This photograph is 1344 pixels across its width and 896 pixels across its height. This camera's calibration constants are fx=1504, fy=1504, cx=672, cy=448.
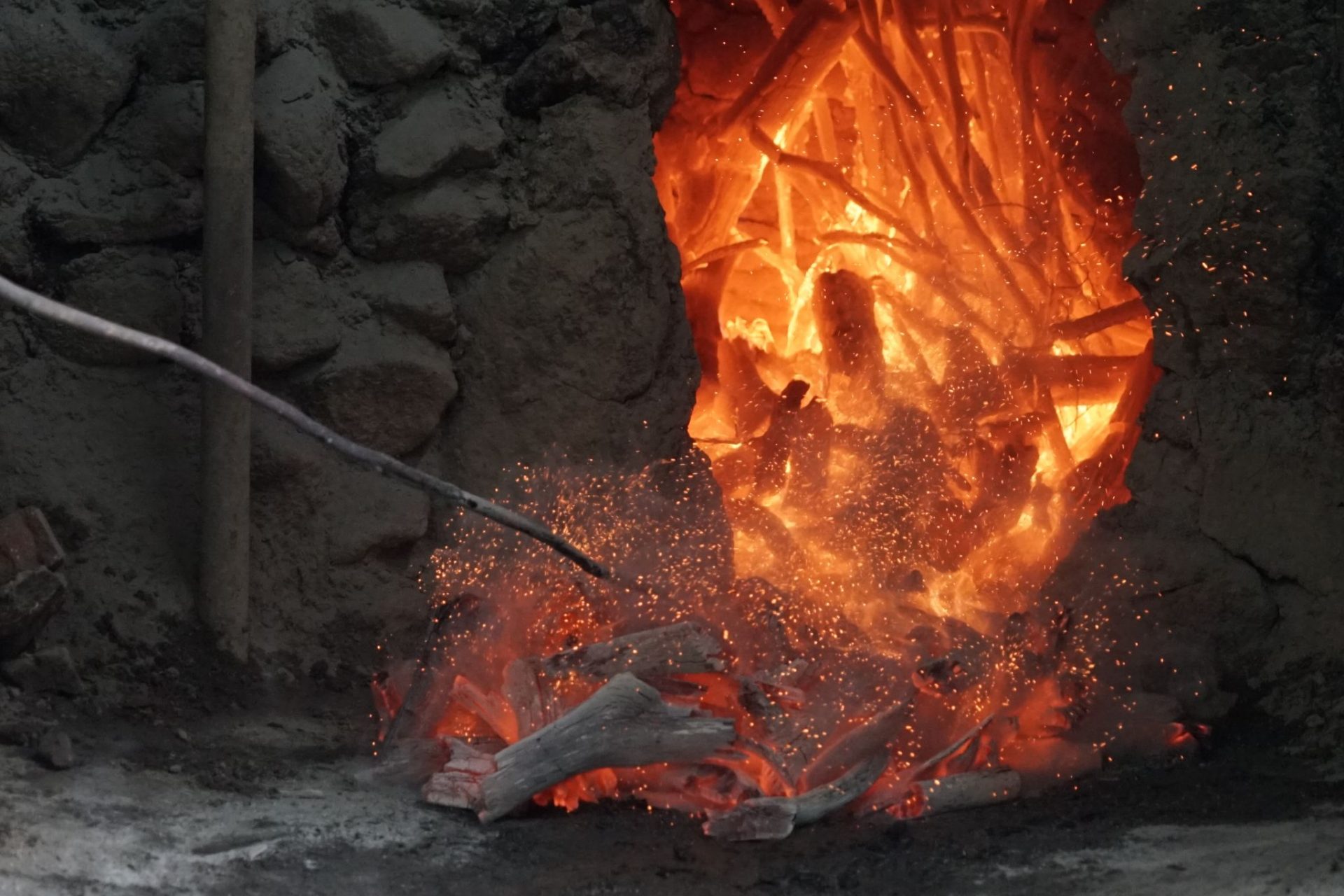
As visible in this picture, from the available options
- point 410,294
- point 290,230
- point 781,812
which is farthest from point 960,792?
point 290,230

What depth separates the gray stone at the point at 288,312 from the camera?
146 inches

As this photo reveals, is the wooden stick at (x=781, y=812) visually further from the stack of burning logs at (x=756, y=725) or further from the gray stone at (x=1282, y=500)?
the gray stone at (x=1282, y=500)

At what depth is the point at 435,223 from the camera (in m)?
3.84

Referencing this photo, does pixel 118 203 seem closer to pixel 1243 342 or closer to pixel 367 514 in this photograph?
pixel 367 514

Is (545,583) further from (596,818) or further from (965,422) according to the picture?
(965,422)

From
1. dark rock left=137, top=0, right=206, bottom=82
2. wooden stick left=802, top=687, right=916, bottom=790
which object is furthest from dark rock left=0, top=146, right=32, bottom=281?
wooden stick left=802, top=687, right=916, bottom=790

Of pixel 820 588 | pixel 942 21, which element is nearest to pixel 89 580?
pixel 820 588

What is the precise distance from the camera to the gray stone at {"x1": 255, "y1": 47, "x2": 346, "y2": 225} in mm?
3662

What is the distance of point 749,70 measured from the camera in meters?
4.56

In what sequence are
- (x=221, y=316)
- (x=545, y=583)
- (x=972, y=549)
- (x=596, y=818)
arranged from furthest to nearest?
(x=972, y=549) → (x=545, y=583) → (x=221, y=316) → (x=596, y=818)

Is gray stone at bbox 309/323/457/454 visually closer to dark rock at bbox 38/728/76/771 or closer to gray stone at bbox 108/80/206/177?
gray stone at bbox 108/80/206/177

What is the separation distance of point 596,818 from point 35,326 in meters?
1.80

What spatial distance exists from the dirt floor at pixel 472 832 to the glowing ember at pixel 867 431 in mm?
184

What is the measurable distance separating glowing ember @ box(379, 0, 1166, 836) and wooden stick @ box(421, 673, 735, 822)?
104 millimetres
